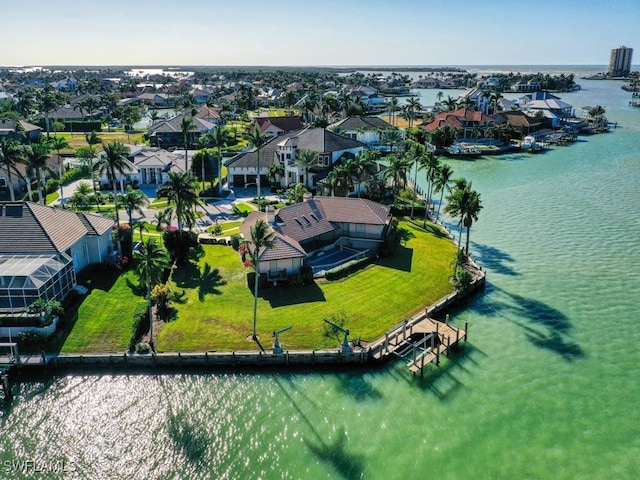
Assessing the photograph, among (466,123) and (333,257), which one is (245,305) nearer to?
(333,257)

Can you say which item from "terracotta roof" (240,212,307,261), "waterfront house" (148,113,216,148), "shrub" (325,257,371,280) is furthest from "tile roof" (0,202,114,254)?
"waterfront house" (148,113,216,148)

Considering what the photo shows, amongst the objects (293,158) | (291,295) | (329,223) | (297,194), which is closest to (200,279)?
(291,295)

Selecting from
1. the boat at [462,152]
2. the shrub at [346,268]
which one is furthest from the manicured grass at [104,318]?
the boat at [462,152]

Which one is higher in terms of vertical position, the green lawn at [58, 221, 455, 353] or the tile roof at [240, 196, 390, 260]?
the tile roof at [240, 196, 390, 260]

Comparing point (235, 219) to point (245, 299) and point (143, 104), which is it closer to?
point (245, 299)

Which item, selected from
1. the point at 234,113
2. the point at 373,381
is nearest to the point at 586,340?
the point at 373,381

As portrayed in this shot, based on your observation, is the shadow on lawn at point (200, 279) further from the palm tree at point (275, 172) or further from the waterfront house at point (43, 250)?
the palm tree at point (275, 172)

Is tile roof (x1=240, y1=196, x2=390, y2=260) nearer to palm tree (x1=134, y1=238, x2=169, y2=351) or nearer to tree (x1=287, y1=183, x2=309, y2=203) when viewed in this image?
tree (x1=287, y1=183, x2=309, y2=203)
